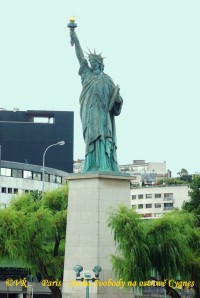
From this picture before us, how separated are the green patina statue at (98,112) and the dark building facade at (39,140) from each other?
6542cm

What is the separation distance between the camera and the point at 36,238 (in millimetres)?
49844

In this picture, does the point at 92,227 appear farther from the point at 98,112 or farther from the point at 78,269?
the point at 98,112

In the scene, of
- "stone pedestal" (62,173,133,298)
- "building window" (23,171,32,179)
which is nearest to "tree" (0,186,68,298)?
"stone pedestal" (62,173,133,298)

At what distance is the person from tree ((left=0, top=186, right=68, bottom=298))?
22.9 feet

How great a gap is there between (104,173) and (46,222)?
8.66m

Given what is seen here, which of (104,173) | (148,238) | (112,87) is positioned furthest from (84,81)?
(148,238)

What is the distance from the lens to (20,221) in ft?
160

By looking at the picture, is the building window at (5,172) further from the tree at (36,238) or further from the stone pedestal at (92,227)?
the stone pedestal at (92,227)

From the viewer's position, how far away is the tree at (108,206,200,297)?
41438 millimetres

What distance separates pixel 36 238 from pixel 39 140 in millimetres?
61389

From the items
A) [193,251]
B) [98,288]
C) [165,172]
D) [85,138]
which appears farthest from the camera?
[165,172]

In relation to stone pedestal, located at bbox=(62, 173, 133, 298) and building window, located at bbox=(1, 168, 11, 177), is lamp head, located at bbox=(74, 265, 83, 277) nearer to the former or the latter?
stone pedestal, located at bbox=(62, 173, 133, 298)

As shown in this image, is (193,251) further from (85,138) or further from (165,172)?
(165,172)

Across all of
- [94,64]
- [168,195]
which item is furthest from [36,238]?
[168,195]
